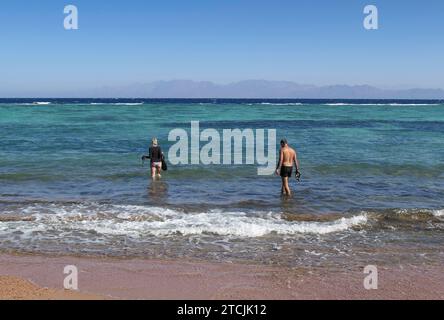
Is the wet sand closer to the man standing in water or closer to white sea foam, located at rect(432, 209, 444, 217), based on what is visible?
white sea foam, located at rect(432, 209, 444, 217)

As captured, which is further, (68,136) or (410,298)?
(68,136)

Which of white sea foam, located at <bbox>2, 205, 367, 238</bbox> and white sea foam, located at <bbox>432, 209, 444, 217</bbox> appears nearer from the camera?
white sea foam, located at <bbox>2, 205, 367, 238</bbox>

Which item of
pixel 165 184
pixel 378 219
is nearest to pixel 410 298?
pixel 378 219

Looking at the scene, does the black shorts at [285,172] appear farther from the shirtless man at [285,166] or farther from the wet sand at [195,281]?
the wet sand at [195,281]

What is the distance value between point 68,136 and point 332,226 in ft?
76.7

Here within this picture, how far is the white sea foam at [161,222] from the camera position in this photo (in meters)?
10.3

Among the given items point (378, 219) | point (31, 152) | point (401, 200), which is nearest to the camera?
point (378, 219)

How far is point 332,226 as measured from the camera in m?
10.8

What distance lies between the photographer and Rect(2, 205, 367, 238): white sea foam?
33.8ft

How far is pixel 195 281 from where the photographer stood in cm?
737

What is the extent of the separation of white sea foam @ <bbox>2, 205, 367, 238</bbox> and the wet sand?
1.94m

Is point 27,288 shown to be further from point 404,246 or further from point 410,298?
point 404,246

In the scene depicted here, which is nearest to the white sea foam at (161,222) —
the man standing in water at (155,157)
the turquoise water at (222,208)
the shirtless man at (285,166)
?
the turquoise water at (222,208)

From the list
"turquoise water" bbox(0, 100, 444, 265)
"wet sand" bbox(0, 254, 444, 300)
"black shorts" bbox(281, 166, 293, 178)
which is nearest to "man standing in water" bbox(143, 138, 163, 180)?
"turquoise water" bbox(0, 100, 444, 265)
